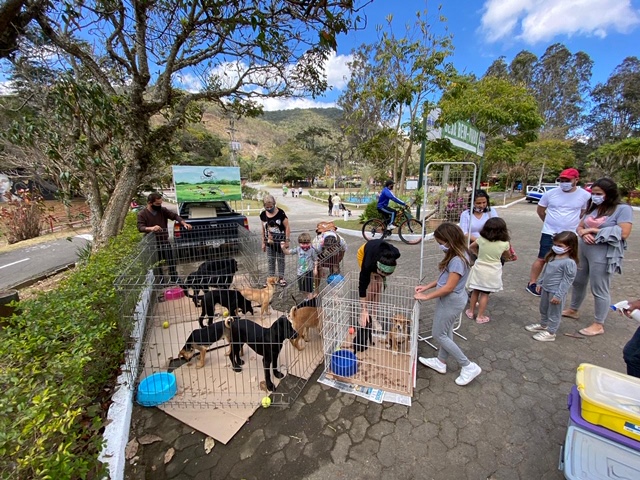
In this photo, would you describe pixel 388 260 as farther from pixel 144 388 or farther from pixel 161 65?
pixel 161 65

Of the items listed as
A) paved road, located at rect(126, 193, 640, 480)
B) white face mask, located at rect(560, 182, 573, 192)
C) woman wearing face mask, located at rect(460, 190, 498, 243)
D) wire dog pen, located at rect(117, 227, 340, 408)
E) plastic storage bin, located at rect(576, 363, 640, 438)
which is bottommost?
paved road, located at rect(126, 193, 640, 480)

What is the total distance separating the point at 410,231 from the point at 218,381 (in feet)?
22.9

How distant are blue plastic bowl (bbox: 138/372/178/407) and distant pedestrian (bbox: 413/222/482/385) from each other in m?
2.28

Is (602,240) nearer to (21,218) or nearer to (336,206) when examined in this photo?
(336,206)

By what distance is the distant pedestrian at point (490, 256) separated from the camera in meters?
3.33

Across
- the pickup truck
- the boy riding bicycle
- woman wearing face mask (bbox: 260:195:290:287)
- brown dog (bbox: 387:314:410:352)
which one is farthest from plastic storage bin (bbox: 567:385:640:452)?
the boy riding bicycle

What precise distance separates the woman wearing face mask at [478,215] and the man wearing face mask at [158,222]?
4419 millimetres

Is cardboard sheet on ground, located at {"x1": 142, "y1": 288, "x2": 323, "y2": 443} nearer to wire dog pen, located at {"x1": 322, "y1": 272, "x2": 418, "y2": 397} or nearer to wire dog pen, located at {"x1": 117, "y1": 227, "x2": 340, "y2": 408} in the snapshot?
wire dog pen, located at {"x1": 117, "y1": 227, "x2": 340, "y2": 408}

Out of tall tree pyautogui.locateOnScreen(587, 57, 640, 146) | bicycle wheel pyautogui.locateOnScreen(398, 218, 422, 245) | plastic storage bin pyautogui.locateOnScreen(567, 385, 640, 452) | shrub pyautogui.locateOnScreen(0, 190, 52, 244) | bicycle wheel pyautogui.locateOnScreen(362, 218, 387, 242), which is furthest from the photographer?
tall tree pyautogui.locateOnScreen(587, 57, 640, 146)

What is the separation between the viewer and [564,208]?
146 inches

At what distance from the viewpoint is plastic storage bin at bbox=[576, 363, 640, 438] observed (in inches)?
57.7

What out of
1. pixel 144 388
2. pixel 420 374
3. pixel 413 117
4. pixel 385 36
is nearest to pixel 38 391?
pixel 144 388

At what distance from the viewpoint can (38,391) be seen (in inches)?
56.9

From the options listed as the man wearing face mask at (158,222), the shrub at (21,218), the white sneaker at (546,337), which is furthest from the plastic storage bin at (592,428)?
the shrub at (21,218)
